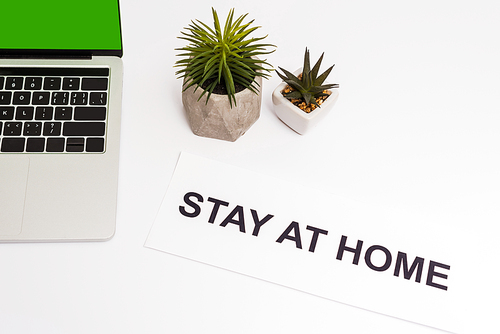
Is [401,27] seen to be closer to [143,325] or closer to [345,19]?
[345,19]

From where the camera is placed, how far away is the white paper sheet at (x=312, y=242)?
0.75 m

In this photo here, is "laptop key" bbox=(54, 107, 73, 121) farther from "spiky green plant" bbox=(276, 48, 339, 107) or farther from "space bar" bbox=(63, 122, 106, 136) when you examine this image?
"spiky green plant" bbox=(276, 48, 339, 107)

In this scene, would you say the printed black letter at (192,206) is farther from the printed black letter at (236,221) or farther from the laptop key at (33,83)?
the laptop key at (33,83)

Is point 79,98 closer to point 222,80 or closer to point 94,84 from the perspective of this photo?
point 94,84

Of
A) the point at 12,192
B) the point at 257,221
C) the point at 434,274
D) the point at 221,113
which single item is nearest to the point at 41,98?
the point at 12,192

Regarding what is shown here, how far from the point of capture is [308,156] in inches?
32.8

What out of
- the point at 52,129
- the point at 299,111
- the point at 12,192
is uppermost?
the point at 299,111

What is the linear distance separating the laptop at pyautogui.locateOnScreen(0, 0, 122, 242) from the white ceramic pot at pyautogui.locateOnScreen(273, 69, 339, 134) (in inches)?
10.1

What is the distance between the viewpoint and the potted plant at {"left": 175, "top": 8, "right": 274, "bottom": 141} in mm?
709

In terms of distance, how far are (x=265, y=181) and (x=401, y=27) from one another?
433 millimetres

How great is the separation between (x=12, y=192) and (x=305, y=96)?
463mm

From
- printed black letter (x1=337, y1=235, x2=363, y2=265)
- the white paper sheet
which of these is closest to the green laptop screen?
the white paper sheet

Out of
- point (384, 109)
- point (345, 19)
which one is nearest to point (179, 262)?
point (384, 109)

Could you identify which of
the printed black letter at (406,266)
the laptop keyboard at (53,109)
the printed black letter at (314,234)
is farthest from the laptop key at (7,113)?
the printed black letter at (406,266)
